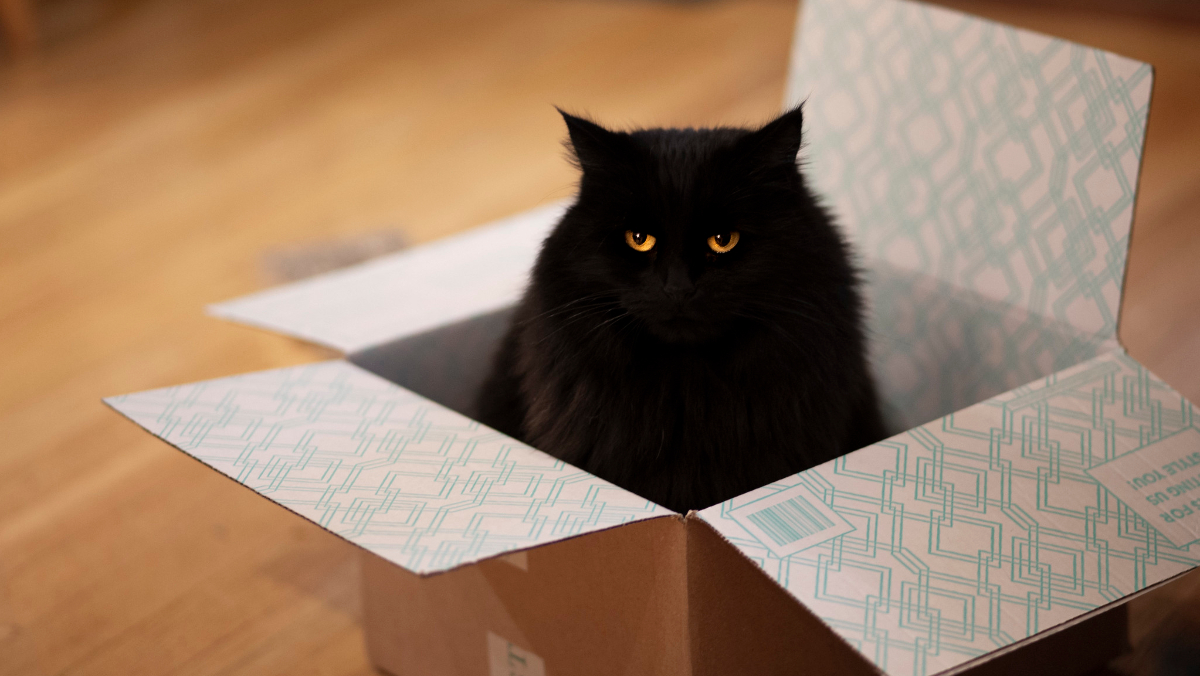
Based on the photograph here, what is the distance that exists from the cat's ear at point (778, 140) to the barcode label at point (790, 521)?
1.00ft

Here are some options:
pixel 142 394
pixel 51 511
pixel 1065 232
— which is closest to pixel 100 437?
pixel 51 511

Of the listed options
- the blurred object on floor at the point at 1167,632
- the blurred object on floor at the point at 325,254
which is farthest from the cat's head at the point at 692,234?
the blurred object on floor at the point at 325,254

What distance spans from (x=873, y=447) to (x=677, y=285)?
228 millimetres

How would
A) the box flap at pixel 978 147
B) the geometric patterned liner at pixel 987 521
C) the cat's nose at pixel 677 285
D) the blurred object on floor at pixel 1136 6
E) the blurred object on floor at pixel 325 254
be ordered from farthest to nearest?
the blurred object on floor at pixel 1136 6
the blurred object on floor at pixel 325 254
the box flap at pixel 978 147
the cat's nose at pixel 677 285
the geometric patterned liner at pixel 987 521

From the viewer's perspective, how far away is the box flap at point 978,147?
1.12m

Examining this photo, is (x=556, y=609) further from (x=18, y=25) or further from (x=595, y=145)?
(x=18, y=25)

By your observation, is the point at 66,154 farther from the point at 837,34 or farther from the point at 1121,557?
the point at 1121,557

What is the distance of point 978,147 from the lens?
4.18 feet

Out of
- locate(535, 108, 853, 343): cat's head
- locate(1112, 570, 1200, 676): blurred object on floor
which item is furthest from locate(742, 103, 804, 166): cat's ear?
locate(1112, 570, 1200, 676): blurred object on floor

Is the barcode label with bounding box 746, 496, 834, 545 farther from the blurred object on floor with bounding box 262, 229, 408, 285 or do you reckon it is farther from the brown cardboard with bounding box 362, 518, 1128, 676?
the blurred object on floor with bounding box 262, 229, 408, 285

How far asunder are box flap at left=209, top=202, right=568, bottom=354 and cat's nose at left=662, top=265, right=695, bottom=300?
319mm

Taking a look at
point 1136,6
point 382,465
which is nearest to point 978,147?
point 382,465

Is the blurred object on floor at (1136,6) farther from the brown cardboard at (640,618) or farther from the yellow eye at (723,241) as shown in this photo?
the yellow eye at (723,241)

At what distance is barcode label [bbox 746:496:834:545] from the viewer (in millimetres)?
805
